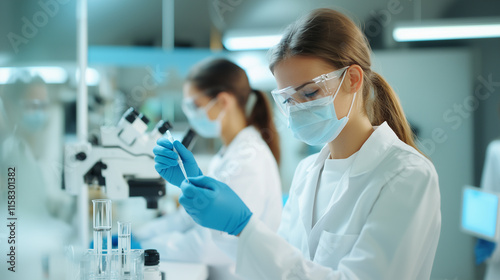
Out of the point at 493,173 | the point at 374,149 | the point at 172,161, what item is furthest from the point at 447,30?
the point at 172,161

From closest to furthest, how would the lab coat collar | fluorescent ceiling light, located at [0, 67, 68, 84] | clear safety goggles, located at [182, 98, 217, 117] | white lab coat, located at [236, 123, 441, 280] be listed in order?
white lab coat, located at [236, 123, 441, 280] → the lab coat collar → fluorescent ceiling light, located at [0, 67, 68, 84] → clear safety goggles, located at [182, 98, 217, 117]

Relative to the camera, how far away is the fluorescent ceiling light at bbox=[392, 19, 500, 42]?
3.38m

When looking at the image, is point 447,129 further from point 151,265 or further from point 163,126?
point 151,265

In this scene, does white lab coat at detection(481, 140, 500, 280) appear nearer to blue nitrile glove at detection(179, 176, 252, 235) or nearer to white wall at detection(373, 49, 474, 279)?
white wall at detection(373, 49, 474, 279)

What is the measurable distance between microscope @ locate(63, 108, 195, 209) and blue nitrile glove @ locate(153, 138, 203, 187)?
0.14 m

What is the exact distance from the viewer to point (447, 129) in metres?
3.47

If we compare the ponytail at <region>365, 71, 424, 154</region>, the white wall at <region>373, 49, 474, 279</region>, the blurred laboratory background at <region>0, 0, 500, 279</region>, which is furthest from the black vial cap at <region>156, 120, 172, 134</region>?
the white wall at <region>373, 49, 474, 279</region>

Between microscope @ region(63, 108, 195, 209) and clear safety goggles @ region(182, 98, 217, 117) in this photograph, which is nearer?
microscope @ region(63, 108, 195, 209)

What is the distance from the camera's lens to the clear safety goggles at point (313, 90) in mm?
1214

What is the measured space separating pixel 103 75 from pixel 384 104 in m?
2.78

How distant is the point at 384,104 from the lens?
1.36m

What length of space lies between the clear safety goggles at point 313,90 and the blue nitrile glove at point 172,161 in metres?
0.35

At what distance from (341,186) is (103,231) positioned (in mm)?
747

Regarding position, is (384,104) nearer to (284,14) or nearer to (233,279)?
(233,279)
